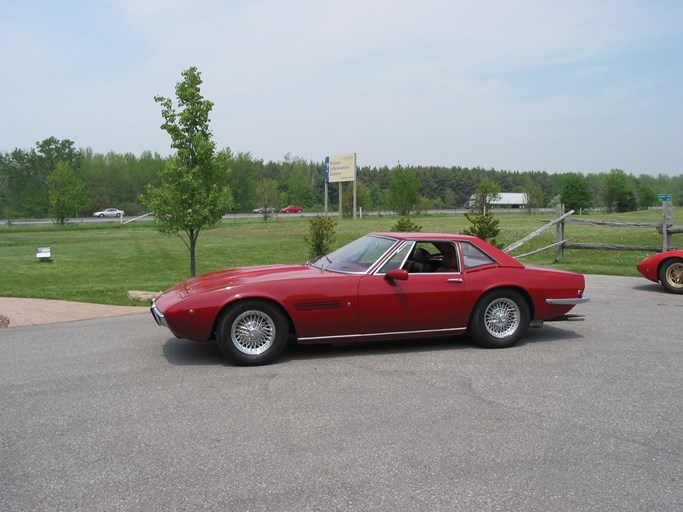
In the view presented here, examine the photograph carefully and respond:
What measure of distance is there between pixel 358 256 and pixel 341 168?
54.4 m

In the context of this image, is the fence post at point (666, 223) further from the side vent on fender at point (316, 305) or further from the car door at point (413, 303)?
the side vent on fender at point (316, 305)

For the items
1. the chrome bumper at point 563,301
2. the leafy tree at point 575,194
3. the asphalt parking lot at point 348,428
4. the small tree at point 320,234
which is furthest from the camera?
the leafy tree at point 575,194

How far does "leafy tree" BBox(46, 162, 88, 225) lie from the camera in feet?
158

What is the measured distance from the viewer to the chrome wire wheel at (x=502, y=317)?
6867 mm

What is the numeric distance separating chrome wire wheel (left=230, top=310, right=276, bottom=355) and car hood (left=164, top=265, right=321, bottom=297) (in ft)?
1.26

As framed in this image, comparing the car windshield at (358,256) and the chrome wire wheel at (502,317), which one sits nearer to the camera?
the car windshield at (358,256)

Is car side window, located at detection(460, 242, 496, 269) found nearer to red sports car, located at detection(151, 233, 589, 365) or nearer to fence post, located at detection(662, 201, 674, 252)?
red sports car, located at detection(151, 233, 589, 365)

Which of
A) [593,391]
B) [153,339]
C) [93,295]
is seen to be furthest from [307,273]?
[93,295]

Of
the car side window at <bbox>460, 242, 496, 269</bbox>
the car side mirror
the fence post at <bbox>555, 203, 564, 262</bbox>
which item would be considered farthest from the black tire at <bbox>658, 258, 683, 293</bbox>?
the car side mirror

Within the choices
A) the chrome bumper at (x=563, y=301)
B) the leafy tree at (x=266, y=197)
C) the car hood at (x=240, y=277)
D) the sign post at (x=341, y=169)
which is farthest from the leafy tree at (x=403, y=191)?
the car hood at (x=240, y=277)

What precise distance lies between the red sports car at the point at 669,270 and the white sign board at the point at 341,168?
1895 inches

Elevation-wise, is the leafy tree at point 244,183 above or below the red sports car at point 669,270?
above

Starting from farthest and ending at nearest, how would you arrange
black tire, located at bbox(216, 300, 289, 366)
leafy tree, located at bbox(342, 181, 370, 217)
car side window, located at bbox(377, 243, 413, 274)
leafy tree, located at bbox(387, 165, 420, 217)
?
leafy tree, located at bbox(342, 181, 370, 217), leafy tree, located at bbox(387, 165, 420, 217), car side window, located at bbox(377, 243, 413, 274), black tire, located at bbox(216, 300, 289, 366)

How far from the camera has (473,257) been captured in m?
7.02
